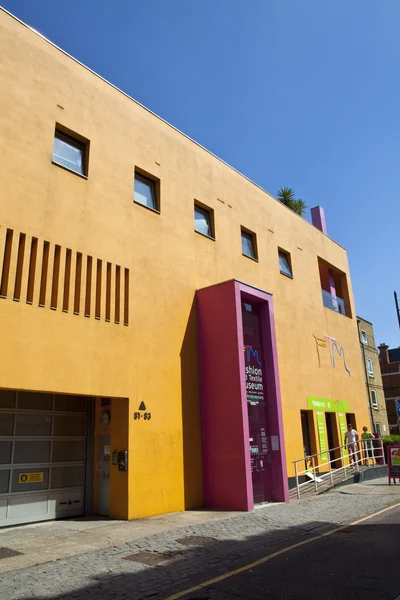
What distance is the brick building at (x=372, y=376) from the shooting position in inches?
1194

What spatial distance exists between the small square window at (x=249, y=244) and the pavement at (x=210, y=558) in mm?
9465

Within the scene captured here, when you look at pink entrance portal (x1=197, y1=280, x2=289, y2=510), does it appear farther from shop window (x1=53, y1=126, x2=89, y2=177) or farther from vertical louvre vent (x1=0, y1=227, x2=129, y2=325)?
shop window (x1=53, y1=126, x2=89, y2=177)

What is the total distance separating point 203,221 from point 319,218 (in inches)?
470

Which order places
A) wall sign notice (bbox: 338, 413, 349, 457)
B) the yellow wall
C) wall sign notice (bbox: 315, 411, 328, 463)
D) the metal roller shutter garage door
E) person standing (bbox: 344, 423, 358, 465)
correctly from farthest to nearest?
wall sign notice (bbox: 338, 413, 349, 457) < person standing (bbox: 344, 423, 358, 465) < wall sign notice (bbox: 315, 411, 328, 463) < the metal roller shutter garage door < the yellow wall

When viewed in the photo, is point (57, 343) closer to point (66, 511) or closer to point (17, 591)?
point (66, 511)

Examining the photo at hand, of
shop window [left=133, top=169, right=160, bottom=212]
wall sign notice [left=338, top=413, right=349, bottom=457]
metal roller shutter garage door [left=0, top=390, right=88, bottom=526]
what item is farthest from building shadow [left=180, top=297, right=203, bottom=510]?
wall sign notice [left=338, top=413, right=349, bottom=457]

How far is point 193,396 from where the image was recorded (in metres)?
13.1

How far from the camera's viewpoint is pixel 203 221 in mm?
15703

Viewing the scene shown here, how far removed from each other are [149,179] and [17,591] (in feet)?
36.5

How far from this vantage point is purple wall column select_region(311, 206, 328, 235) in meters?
25.4

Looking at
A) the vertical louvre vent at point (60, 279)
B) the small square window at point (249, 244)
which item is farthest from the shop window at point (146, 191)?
the small square window at point (249, 244)

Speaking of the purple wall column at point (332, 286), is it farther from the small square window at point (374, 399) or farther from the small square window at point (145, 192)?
the small square window at point (145, 192)

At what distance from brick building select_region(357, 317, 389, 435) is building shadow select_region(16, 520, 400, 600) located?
76.4 feet

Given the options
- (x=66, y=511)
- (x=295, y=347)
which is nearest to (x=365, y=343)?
A: (x=295, y=347)
